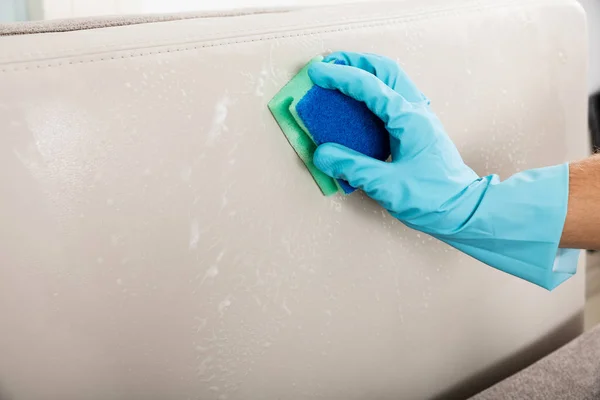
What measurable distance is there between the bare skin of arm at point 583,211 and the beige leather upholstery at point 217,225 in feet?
0.56

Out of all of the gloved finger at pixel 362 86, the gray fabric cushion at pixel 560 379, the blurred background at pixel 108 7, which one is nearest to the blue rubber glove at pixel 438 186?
the gloved finger at pixel 362 86

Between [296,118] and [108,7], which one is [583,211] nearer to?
[296,118]

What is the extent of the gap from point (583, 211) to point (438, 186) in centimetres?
20

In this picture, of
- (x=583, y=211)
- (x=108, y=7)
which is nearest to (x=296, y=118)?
(x=583, y=211)

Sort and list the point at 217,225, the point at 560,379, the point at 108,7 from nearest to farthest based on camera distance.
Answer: the point at 217,225, the point at 560,379, the point at 108,7

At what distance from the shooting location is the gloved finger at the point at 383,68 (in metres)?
0.66

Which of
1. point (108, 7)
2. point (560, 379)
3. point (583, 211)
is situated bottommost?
point (560, 379)

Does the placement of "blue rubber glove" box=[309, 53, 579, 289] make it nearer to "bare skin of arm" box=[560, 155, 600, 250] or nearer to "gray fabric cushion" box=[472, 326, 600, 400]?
"bare skin of arm" box=[560, 155, 600, 250]

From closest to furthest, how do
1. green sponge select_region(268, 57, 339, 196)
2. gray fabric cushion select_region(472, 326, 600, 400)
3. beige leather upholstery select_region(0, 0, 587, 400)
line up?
1. beige leather upholstery select_region(0, 0, 587, 400)
2. green sponge select_region(268, 57, 339, 196)
3. gray fabric cushion select_region(472, 326, 600, 400)

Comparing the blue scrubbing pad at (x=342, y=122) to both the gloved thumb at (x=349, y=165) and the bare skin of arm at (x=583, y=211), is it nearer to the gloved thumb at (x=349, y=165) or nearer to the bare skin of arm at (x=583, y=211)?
the gloved thumb at (x=349, y=165)

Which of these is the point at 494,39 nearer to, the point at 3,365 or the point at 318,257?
the point at 318,257

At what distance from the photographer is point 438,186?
671 mm

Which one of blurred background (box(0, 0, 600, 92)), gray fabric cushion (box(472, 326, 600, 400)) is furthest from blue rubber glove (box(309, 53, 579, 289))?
blurred background (box(0, 0, 600, 92))

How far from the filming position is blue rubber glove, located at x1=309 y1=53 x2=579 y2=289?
63 centimetres
